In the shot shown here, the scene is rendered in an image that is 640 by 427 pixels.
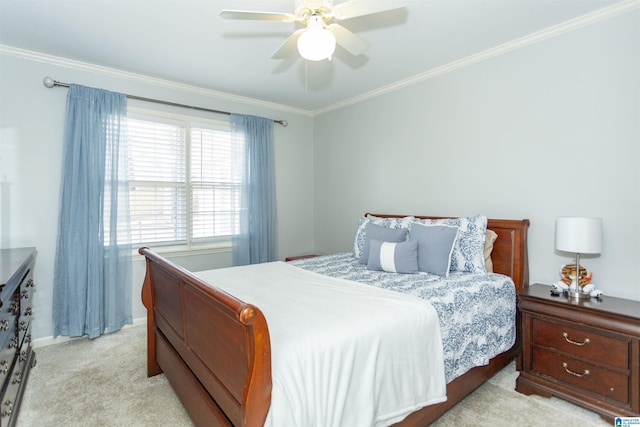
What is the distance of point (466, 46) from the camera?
2.76 metres

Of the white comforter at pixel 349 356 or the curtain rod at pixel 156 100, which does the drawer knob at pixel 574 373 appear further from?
the curtain rod at pixel 156 100


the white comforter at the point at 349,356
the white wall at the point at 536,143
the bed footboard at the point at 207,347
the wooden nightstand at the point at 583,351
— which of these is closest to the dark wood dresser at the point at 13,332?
the bed footboard at the point at 207,347

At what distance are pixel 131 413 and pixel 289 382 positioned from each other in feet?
4.69

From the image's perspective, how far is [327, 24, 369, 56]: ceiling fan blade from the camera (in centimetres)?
192

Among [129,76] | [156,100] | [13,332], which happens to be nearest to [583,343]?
[13,332]

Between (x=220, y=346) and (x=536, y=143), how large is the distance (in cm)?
272

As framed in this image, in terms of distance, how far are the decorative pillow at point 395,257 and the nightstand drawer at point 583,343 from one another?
0.89 meters

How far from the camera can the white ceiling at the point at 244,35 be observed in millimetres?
2215

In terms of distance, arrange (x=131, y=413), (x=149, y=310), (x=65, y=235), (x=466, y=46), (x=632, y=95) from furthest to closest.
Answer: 1. (x=65, y=235)
2. (x=466, y=46)
3. (x=149, y=310)
4. (x=632, y=95)
5. (x=131, y=413)

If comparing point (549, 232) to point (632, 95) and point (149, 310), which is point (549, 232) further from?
point (149, 310)

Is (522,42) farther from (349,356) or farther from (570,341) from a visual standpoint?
(349,356)

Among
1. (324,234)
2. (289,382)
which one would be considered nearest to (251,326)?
(289,382)

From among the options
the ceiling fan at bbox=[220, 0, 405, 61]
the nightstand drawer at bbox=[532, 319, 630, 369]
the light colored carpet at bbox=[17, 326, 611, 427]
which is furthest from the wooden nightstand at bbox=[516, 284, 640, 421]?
the ceiling fan at bbox=[220, 0, 405, 61]

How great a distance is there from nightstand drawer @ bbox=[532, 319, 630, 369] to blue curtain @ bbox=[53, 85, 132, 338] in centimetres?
361
